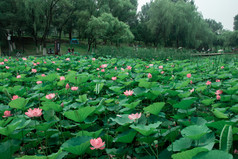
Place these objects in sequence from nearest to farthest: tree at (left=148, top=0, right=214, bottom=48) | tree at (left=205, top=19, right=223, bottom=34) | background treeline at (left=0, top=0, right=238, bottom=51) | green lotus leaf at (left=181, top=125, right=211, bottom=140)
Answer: green lotus leaf at (left=181, top=125, right=211, bottom=140) < background treeline at (left=0, top=0, right=238, bottom=51) < tree at (left=148, top=0, right=214, bottom=48) < tree at (left=205, top=19, right=223, bottom=34)

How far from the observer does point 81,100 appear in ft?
5.65

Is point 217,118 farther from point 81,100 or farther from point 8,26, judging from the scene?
point 8,26

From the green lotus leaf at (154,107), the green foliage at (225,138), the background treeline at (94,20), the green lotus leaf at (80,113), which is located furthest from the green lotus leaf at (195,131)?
the background treeline at (94,20)

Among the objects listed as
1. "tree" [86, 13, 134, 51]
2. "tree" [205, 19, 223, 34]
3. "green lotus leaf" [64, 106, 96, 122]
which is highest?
"tree" [205, 19, 223, 34]

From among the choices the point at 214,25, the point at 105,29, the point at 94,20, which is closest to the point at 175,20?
the point at 105,29

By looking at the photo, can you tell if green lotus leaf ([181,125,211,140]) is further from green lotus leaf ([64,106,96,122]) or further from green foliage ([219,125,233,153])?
green lotus leaf ([64,106,96,122])

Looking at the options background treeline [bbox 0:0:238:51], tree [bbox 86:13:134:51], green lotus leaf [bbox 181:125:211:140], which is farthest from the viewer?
background treeline [bbox 0:0:238:51]

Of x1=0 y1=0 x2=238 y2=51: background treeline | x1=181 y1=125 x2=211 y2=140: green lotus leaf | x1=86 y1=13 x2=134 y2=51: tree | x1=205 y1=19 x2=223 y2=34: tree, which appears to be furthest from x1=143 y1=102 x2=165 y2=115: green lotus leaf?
x1=205 y1=19 x2=223 y2=34: tree

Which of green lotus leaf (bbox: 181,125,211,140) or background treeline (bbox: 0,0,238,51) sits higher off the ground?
background treeline (bbox: 0,0,238,51)

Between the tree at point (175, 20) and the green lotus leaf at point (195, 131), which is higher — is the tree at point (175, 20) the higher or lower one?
the higher one

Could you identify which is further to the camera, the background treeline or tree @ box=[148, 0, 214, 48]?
tree @ box=[148, 0, 214, 48]

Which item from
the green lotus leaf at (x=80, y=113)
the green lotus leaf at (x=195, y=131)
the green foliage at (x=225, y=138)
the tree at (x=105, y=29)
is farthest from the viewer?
the tree at (x=105, y=29)

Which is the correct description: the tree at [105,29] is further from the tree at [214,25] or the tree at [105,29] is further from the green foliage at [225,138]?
the tree at [214,25]

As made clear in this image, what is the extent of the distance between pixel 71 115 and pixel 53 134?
294 millimetres
